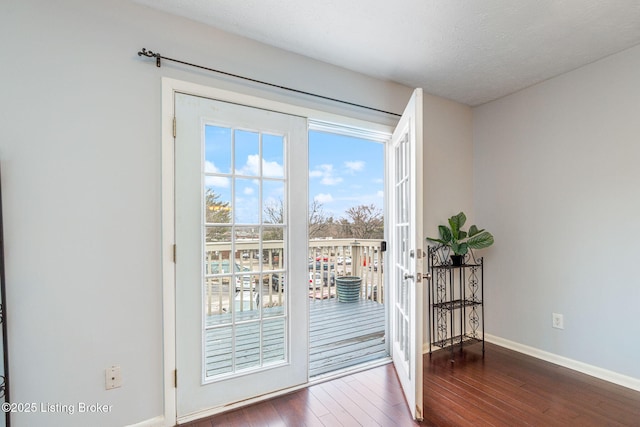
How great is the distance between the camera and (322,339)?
3.32 meters

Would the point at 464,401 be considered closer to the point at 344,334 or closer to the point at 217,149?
the point at 344,334

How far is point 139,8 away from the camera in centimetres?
180

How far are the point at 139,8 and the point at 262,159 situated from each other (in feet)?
3.69

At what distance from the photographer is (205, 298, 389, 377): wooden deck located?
2.03 m

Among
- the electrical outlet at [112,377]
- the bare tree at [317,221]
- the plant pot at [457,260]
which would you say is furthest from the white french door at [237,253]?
the bare tree at [317,221]

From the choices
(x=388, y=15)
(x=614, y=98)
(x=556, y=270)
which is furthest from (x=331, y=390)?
(x=614, y=98)

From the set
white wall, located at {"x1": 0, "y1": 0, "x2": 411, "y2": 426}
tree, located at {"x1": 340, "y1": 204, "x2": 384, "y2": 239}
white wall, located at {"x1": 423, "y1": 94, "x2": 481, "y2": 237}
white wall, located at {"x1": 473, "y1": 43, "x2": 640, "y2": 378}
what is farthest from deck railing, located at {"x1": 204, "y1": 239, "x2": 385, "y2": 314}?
tree, located at {"x1": 340, "y1": 204, "x2": 384, "y2": 239}

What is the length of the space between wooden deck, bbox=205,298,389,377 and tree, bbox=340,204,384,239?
1.17m

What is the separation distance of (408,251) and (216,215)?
1.37 meters

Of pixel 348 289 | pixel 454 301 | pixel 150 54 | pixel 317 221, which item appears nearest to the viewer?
pixel 150 54

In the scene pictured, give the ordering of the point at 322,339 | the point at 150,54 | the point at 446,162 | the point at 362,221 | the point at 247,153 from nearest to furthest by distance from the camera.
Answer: the point at 150,54
the point at 247,153
the point at 446,162
the point at 322,339
the point at 362,221

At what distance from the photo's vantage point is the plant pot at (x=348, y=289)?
474 centimetres

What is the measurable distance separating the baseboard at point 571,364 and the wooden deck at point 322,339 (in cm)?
121

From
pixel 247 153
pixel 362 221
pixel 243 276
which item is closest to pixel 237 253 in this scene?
pixel 243 276
